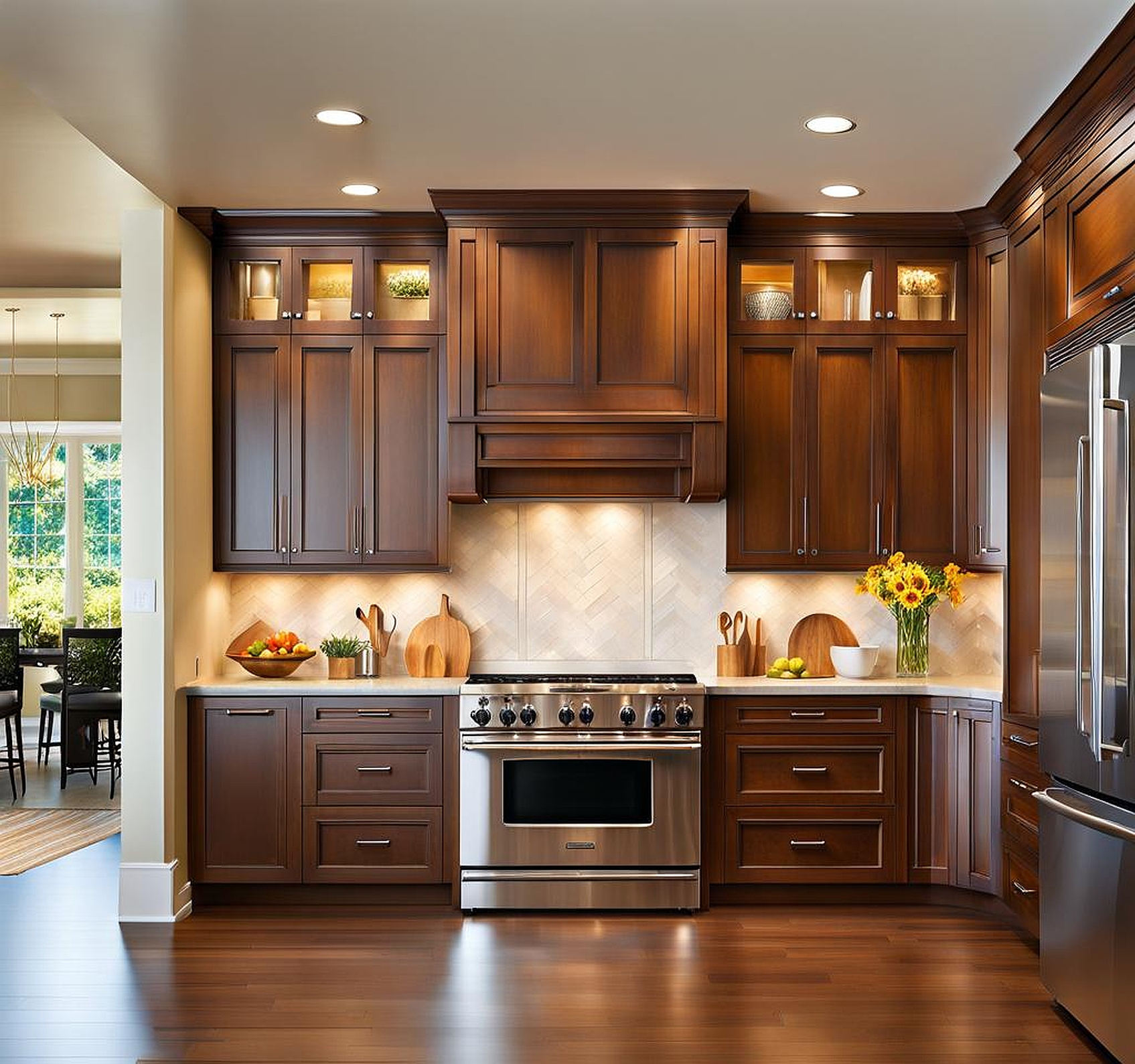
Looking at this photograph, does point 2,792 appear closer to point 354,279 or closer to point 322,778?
point 322,778

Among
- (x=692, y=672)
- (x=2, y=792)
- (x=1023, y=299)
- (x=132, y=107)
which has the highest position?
(x=132, y=107)

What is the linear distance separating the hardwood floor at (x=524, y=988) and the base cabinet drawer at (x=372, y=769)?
459 millimetres

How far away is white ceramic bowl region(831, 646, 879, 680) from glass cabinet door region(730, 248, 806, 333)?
138cm

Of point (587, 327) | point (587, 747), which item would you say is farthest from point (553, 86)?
point (587, 747)

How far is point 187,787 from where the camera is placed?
4707mm

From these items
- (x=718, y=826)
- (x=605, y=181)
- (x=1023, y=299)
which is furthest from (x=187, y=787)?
(x=1023, y=299)

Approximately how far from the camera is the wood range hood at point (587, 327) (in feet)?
15.5

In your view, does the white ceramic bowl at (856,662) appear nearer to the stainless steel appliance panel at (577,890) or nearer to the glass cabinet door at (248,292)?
the stainless steel appliance panel at (577,890)

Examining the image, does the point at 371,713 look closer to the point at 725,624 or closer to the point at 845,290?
the point at 725,624

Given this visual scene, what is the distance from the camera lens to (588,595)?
5.27 meters

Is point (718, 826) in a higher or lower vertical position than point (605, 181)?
lower

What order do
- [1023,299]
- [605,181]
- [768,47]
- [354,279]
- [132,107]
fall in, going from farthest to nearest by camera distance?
[354,279], [605,181], [1023,299], [132,107], [768,47]

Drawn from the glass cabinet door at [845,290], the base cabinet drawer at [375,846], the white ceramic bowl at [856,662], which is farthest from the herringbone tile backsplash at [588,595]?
the glass cabinet door at [845,290]

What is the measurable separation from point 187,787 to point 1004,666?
127 inches
